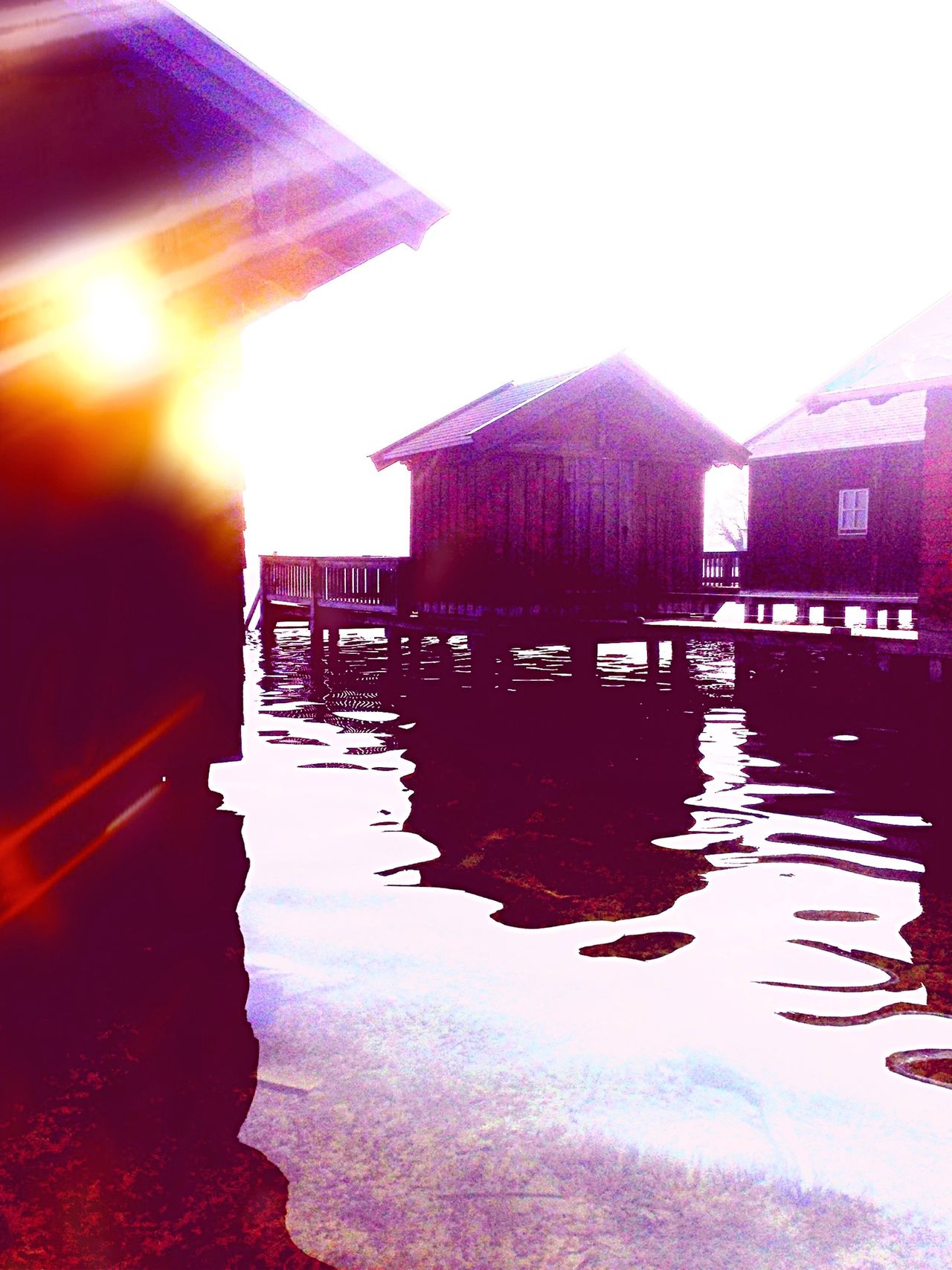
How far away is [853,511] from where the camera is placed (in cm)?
2508

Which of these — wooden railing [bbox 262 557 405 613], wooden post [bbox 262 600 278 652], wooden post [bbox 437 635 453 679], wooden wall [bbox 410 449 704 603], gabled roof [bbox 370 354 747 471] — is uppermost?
gabled roof [bbox 370 354 747 471]

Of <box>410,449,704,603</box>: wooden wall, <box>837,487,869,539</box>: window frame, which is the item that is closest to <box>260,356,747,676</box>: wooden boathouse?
<box>410,449,704,603</box>: wooden wall

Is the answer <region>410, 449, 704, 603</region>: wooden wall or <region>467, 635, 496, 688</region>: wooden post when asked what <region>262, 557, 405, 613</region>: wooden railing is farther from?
<region>467, 635, 496, 688</region>: wooden post

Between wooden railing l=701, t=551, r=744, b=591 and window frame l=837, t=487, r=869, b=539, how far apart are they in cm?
301

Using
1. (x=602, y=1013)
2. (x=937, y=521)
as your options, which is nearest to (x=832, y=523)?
(x=937, y=521)

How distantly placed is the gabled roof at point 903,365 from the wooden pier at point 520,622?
3032 mm

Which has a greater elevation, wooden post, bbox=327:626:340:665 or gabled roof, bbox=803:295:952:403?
gabled roof, bbox=803:295:952:403

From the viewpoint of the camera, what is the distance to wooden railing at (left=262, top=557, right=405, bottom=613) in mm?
19094

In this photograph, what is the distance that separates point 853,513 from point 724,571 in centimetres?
439

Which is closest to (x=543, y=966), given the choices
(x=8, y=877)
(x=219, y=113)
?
(x=8, y=877)

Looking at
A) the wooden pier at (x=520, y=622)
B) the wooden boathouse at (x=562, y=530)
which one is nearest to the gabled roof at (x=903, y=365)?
the wooden pier at (x=520, y=622)

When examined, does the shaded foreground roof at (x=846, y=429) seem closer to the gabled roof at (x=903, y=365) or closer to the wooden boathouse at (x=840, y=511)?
the wooden boathouse at (x=840, y=511)

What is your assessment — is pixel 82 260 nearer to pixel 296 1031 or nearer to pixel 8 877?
pixel 8 877

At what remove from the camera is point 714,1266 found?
9.87 feet
